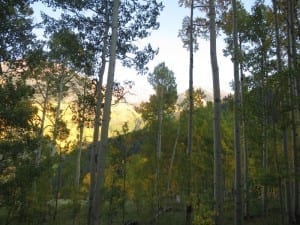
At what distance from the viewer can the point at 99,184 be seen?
866 centimetres

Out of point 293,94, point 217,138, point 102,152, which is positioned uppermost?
point 293,94

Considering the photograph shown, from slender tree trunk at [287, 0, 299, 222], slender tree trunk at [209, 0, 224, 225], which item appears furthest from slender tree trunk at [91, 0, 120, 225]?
slender tree trunk at [287, 0, 299, 222]

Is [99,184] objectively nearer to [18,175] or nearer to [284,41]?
[18,175]

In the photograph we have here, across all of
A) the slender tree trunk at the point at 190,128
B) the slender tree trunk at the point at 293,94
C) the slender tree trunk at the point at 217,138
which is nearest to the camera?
the slender tree trunk at the point at 217,138

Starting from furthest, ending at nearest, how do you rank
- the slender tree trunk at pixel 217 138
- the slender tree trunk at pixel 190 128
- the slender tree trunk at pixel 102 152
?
the slender tree trunk at pixel 190 128 → the slender tree trunk at pixel 102 152 → the slender tree trunk at pixel 217 138

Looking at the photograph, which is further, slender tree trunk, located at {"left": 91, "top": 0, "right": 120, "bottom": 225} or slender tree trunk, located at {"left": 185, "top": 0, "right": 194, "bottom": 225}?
slender tree trunk, located at {"left": 185, "top": 0, "right": 194, "bottom": 225}

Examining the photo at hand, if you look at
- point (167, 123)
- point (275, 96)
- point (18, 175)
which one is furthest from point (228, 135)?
point (18, 175)

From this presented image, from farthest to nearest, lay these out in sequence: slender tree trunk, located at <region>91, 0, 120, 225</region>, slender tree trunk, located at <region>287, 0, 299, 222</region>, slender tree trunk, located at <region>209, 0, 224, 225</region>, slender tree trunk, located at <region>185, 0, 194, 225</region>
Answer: slender tree trunk, located at <region>185, 0, 194, 225</region>, slender tree trunk, located at <region>287, 0, 299, 222</region>, slender tree trunk, located at <region>91, 0, 120, 225</region>, slender tree trunk, located at <region>209, 0, 224, 225</region>

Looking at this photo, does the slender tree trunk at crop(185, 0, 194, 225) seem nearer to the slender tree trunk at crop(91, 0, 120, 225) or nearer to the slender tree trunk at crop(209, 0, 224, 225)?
the slender tree trunk at crop(209, 0, 224, 225)

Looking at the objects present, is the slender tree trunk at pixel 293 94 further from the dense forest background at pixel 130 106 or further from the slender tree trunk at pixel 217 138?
the slender tree trunk at pixel 217 138

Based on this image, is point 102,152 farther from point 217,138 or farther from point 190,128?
point 190,128

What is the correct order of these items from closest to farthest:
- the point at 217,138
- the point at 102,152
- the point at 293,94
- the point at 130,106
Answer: the point at 217,138 < the point at 102,152 < the point at 293,94 < the point at 130,106

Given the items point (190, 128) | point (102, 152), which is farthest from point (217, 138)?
point (190, 128)

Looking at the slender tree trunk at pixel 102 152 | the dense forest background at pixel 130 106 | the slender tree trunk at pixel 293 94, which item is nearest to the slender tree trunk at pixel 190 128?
the dense forest background at pixel 130 106
